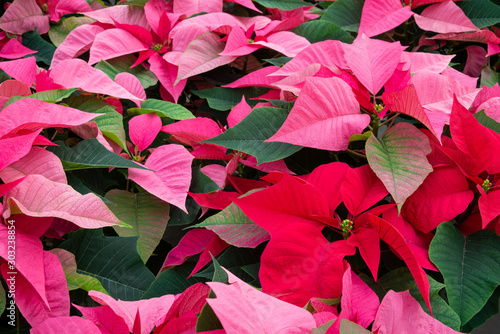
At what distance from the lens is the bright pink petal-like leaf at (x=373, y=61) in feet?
1.55

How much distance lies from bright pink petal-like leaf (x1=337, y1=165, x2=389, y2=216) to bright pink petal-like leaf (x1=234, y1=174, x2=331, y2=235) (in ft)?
0.09

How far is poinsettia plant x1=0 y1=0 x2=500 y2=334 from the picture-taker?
348 millimetres

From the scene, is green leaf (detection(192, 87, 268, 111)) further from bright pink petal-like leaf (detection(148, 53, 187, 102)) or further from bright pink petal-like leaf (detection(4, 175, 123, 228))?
bright pink petal-like leaf (detection(4, 175, 123, 228))

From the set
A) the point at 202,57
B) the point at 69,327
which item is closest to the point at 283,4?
the point at 202,57

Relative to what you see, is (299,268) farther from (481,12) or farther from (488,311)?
(481,12)

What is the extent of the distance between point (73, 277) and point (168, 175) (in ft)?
0.50

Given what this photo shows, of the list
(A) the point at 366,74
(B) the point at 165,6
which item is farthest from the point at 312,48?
(B) the point at 165,6

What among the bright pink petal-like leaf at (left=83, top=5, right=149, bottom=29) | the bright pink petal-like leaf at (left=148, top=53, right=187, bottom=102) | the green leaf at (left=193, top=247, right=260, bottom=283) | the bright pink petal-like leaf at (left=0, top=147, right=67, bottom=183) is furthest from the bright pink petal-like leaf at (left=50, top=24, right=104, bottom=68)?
the green leaf at (left=193, top=247, right=260, bottom=283)

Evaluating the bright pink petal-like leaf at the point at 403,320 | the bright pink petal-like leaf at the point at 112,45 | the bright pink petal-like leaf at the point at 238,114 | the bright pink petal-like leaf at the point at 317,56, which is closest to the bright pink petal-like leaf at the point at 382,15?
the bright pink petal-like leaf at the point at 317,56

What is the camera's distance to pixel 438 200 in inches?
16.8

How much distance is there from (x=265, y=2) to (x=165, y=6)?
0.18 m

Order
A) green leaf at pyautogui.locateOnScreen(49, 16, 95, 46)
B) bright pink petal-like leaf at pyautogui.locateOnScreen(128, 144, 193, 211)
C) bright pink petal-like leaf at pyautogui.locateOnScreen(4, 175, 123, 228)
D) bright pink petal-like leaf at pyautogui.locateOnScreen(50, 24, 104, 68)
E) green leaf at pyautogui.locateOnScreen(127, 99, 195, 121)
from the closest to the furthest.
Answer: bright pink petal-like leaf at pyautogui.locateOnScreen(4, 175, 123, 228)
bright pink petal-like leaf at pyautogui.locateOnScreen(128, 144, 193, 211)
green leaf at pyautogui.locateOnScreen(127, 99, 195, 121)
bright pink petal-like leaf at pyautogui.locateOnScreen(50, 24, 104, 68)
green leaf at pyautogui.locateOnScreen(49, 16, 95, 46)

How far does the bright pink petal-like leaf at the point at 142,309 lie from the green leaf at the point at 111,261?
0.09m

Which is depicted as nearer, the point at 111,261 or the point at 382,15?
the point at 111,261
